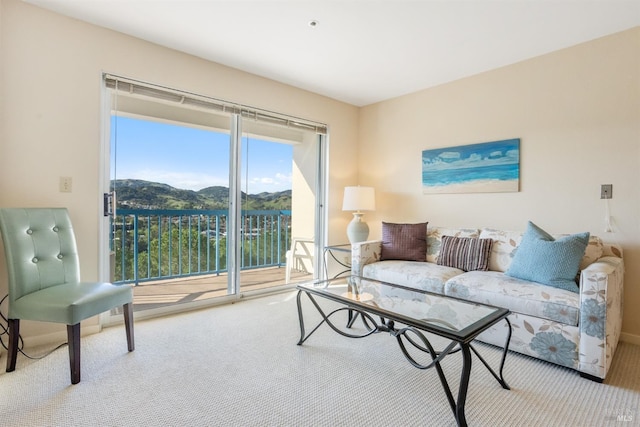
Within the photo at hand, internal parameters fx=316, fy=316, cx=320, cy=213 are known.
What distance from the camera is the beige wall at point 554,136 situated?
2.35 metres

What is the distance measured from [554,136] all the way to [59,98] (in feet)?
12.7

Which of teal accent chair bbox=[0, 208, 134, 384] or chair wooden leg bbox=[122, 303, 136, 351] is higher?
teal accent chair bbox=[0, 208, 134, 384]

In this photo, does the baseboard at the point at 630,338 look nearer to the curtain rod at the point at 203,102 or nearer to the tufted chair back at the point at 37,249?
the curtain rod at the point at 203,102

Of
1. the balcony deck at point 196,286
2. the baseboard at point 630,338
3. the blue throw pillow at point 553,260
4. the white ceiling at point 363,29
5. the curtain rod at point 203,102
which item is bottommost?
the baseboard at point 630,338

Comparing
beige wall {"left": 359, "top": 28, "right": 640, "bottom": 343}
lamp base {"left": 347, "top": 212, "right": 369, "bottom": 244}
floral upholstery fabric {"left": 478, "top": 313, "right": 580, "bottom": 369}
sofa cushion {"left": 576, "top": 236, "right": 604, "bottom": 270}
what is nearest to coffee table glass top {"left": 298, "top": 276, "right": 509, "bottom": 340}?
floral upholstery fabric {"left": 478, "top": 313, "right": 580, "bottom": 369}

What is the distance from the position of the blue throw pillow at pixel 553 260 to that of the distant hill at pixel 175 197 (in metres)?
2.49

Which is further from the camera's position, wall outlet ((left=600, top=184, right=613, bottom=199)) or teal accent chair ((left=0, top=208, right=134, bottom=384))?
wall outlet ((left=600, top=184, right=613, bottom=199))

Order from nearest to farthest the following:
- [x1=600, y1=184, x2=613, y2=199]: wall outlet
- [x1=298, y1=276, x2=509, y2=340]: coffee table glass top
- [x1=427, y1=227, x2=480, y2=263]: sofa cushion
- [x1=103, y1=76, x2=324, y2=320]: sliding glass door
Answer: [x1=298, y1=276, x2=509, y2=340]: coffee table glass top, [x1=600, y1=184, x2=613, y2=199]: wall outlet, [x1=103, y1=76, x2=324, y2=320]: sliding glass door, [x1=427, y1=227, x2=480, y2=263]: sofa cushion

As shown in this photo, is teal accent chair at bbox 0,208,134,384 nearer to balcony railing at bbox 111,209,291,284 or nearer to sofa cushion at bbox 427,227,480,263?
balcony railing at bbox 111,209,291,284

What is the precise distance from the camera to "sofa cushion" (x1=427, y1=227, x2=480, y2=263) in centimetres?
303

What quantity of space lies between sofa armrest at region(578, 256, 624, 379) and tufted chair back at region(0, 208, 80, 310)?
3169 mm

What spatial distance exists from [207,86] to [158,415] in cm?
261

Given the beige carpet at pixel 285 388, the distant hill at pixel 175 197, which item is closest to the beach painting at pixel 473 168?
the beige carpet at pixel 285 388

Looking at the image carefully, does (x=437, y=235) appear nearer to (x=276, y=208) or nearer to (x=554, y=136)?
(x=554, y=136)
